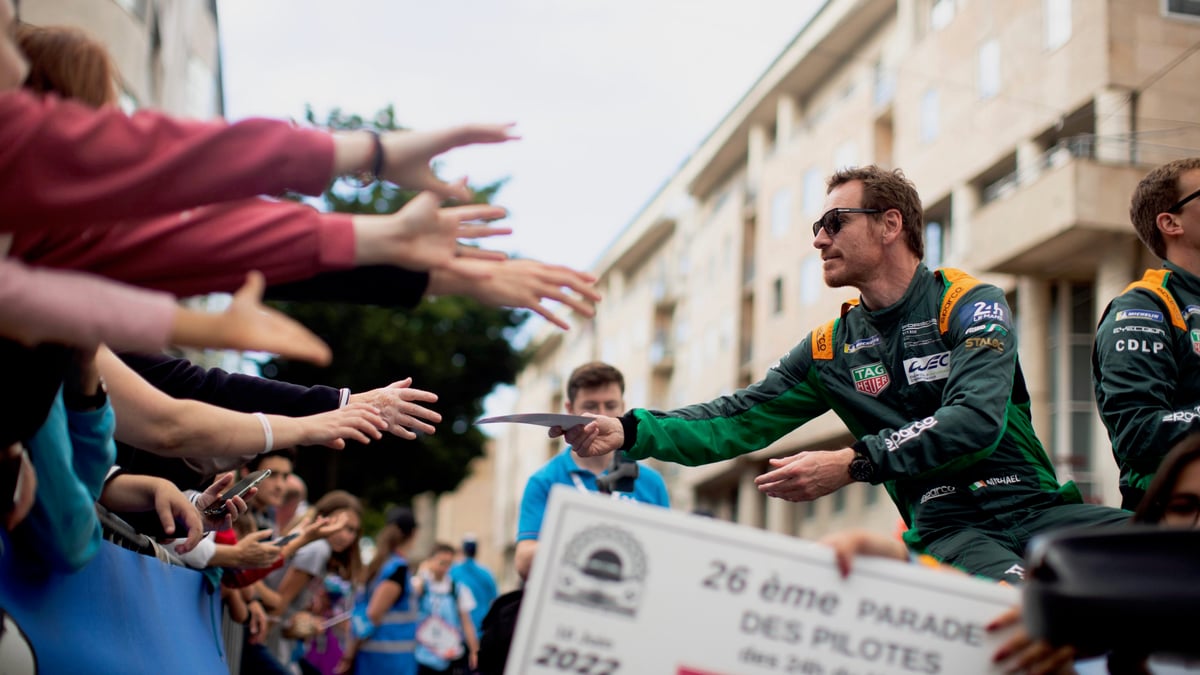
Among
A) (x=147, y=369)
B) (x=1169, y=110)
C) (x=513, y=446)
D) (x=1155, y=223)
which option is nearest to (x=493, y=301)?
(x=147, y=369)

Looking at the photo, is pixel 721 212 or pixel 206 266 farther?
pixel 721 212

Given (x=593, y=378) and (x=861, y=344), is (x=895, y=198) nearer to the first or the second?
(x=861, y=344)

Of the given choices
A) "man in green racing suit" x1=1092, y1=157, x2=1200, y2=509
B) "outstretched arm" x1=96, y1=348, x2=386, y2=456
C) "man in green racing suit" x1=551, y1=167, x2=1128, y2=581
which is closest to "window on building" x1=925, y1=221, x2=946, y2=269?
"man in green racing suit" x1=551, y1=167, x2=1128, y2=581

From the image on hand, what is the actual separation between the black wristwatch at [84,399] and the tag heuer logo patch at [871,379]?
270 cm

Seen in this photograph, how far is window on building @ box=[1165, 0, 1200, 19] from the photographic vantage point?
20906 millimetres

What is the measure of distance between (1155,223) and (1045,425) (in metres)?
20.3

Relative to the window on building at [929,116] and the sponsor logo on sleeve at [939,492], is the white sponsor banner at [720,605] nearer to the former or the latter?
the sponsor logo on sleeve at [939,492]

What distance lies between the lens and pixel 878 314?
16.0 ft

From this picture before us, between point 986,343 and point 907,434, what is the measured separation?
0.48 m

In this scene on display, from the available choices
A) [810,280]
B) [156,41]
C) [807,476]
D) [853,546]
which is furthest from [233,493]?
[810,280]

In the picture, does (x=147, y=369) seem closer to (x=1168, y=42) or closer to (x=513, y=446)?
(x=1168, y=42)

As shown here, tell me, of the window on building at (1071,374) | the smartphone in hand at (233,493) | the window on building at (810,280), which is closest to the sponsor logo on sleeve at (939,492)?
the smartphone in hand at (233,493)

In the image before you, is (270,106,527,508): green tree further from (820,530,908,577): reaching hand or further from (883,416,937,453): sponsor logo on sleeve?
(820,530,908,577): reaching hand

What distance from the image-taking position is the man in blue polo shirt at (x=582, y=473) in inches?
264
